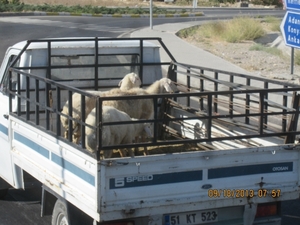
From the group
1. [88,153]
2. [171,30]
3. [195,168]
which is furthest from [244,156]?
[171,30]

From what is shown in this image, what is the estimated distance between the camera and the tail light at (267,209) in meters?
5.45

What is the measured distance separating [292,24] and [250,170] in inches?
299

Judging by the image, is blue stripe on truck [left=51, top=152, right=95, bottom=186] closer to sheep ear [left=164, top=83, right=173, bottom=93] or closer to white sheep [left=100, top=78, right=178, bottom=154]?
white sheep [left=100, top=78, right=178, bottom=154]

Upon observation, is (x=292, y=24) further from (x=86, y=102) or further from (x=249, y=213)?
(x=249, y=213)

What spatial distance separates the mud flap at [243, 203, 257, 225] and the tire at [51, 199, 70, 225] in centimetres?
155

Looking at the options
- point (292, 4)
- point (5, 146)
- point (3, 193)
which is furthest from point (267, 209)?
point (292, 4)

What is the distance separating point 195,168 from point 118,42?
3063 mm

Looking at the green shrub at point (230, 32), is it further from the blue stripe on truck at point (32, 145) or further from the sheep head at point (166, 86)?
the blue stripe on truck at point (32, 145)

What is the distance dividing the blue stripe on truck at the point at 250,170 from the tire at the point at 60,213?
130cm

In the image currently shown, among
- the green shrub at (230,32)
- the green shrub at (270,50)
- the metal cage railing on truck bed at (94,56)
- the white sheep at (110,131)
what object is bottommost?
the green shrub at (270,50)

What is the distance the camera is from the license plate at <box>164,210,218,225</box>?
510 cm

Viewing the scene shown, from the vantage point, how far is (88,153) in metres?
4.90

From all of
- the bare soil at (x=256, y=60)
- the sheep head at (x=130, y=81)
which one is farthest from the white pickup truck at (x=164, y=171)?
the bare soil at (x=256, y=60)

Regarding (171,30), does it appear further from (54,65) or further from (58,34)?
(54,65)
